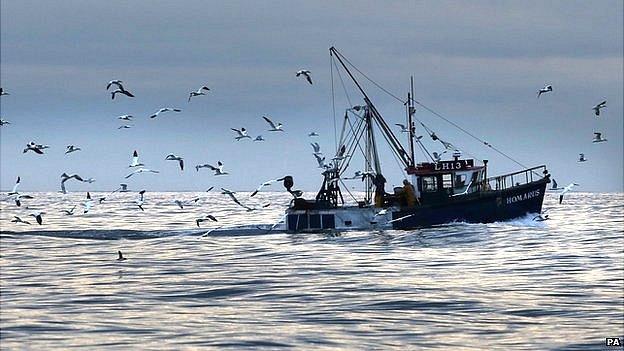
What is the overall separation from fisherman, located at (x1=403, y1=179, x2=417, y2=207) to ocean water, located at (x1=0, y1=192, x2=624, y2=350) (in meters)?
6.52

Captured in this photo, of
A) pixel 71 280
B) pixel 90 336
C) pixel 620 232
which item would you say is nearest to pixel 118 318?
pixel 90 336

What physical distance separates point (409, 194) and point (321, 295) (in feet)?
99.6

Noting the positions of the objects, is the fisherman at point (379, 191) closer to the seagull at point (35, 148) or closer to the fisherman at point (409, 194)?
the fisherman at point (409, 194)

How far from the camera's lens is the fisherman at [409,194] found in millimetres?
62175

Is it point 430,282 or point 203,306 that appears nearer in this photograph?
point 203,306

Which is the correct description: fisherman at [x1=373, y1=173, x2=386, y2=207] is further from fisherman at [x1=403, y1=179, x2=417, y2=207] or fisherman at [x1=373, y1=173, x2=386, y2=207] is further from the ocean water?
the ocean water

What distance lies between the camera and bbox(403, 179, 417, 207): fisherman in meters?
62.2

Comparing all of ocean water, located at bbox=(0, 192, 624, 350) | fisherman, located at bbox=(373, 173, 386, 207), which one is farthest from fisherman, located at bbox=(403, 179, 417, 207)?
ocean water, located at bbox=(0, 192, 624, 350)

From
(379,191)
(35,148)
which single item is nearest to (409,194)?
(379,191)

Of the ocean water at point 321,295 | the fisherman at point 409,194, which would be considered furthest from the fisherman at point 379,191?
the ocean water at point 321,295

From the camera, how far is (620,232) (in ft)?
207

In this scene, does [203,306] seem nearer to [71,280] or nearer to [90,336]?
[90,336]

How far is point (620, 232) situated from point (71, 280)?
35150 millimetres

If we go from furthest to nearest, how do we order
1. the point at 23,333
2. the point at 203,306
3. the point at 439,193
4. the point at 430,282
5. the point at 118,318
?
1. the point at 439,193
2. the point at 430,282
3. the point at 203,306
4. the point at 118,318
5. the point at 23,333
